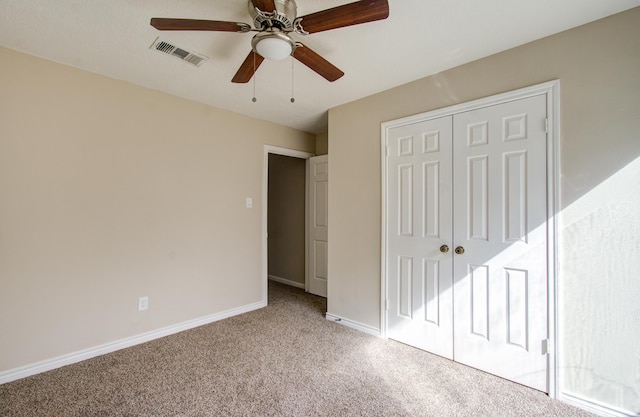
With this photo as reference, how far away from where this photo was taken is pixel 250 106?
3.19 m

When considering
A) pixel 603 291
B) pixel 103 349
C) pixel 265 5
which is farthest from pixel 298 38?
pixel 103 349

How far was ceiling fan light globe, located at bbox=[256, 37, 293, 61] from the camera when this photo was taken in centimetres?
149

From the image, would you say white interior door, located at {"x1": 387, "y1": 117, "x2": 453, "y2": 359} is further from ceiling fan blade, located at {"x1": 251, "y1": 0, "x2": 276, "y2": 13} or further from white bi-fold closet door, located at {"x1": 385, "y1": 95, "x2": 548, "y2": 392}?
ceiling fan blade, located at {"x1": 251, "y1": 0, "x2": 276, "y2": 13}

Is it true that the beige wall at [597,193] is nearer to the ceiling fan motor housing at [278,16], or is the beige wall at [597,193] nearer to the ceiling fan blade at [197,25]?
the ceiling fan motor housing at [278,16]

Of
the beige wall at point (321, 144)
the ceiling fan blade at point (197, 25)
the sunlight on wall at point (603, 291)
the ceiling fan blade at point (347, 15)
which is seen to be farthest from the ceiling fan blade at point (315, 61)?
the beige wall at point (321, 144)

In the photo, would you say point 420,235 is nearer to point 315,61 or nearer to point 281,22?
point 315,61

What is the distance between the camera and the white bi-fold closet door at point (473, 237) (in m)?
1.96

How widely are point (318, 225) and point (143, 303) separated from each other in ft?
7.47

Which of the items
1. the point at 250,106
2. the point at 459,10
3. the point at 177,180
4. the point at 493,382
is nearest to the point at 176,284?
the point at 177,180

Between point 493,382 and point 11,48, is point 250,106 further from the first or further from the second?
point 493,382

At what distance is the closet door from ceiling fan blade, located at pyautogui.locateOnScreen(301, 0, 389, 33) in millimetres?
1321

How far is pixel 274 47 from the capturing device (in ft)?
5.04

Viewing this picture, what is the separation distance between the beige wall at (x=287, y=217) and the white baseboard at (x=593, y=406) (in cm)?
323

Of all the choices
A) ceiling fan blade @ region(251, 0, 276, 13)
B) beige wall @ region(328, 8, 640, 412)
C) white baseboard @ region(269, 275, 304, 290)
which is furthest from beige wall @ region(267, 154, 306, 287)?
ceiling fan blade @ region(251, 0, 276, 13)
